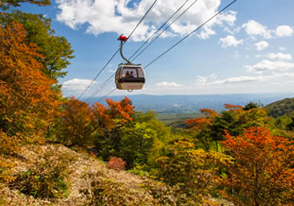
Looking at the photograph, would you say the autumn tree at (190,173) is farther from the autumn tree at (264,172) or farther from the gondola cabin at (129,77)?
the gondola cabin at (129,77)

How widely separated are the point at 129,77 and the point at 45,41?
11.7 m

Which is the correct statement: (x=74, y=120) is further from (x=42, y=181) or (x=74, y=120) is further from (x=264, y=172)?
(x=264, y=172)

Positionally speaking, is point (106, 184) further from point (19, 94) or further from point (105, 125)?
point (105, 125)

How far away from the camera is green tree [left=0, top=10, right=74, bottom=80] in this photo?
14367mm

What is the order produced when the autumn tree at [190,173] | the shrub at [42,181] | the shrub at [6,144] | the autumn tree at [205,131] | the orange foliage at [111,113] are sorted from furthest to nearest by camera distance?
the orange foliage at [111,113] → the autumn tree at [205,131] → the shrub at [6,144] → the shrub at [42,181] → the autumn tree at [190,173]

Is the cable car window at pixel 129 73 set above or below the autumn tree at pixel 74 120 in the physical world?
above

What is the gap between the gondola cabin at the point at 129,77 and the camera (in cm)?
780

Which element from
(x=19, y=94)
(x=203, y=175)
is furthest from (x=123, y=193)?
(x=19, y=94)

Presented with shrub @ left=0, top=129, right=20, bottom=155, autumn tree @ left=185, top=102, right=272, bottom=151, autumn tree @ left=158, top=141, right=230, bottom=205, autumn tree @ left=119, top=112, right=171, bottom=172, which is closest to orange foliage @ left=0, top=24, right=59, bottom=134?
shrub @ left=0, top=129, right=20, bottom=155

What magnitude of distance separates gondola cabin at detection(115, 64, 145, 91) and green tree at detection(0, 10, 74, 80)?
794 centimetres

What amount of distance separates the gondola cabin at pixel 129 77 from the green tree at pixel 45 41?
26.1ft

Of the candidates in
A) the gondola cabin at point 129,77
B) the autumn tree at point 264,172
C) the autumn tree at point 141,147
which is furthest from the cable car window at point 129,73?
the autumn tree at point 141,147

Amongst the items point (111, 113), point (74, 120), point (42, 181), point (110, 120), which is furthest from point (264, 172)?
point (111, 113)

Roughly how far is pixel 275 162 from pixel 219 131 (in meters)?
8.75
